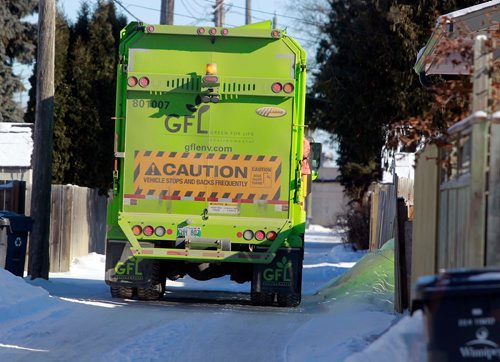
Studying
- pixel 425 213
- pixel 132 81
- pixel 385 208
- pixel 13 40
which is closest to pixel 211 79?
pixel 132 81

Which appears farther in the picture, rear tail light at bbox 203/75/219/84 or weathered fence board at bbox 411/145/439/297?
rear tail light at bbox 203/75/219/84

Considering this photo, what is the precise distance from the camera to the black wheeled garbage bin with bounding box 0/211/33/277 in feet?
59.9

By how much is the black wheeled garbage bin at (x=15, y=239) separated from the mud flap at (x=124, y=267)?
9.22ft

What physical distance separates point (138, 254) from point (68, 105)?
13157mm

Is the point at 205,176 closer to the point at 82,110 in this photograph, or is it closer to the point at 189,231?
the point at 189,231

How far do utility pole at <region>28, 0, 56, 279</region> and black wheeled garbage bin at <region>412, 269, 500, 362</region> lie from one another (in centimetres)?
1344

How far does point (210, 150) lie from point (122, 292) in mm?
2706

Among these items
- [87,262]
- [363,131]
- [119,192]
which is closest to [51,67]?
[119,192]

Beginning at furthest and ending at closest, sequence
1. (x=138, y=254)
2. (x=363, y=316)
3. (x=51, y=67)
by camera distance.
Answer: (x=51, y=67) → (x=138, y=254) → (x=363, y=316)

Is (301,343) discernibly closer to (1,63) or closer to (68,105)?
(68,105)

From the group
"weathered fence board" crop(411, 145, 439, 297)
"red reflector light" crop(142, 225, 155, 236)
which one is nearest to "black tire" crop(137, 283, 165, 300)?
"red reflector light" crop(142, 225, 155, 236)

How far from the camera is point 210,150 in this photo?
15859mm

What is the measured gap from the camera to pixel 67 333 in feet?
41.0

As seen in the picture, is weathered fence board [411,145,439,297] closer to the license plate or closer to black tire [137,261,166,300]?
the license plate
